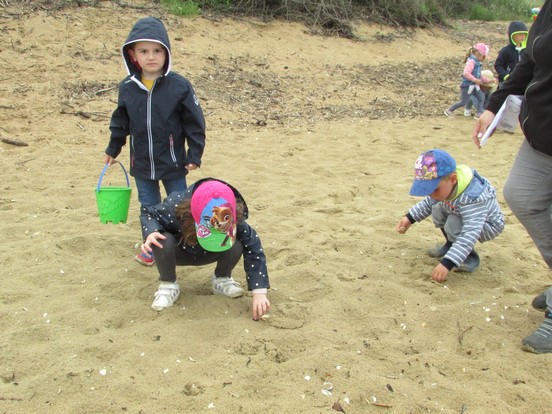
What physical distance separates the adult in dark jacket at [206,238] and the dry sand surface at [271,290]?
0.12m

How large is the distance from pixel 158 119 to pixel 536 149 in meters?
2.22

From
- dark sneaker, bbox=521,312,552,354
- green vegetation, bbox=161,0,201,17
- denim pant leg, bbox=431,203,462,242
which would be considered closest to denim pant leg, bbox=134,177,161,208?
denim pant leg, bbox=431,203,462,242

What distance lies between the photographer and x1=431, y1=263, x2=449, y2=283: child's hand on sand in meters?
3.44

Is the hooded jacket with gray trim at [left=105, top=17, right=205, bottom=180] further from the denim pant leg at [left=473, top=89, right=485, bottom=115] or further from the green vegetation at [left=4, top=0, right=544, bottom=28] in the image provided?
the green vegetation at [left=4, top=0, right=544, bottom=28]

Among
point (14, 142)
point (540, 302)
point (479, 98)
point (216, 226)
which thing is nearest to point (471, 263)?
point (540, 302)

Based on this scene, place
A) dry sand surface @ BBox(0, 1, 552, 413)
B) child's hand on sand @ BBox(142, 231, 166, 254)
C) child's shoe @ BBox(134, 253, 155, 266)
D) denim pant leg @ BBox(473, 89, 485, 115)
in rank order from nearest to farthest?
dry sand surface @ BBox(0, 1, 552, 413), child's hand on sand @ BBox(142, 231, 166, 254), child's shoe @ BBox(134, 253, 155, 266), denim pant leg @ BBox(473, 89, 485, 115)

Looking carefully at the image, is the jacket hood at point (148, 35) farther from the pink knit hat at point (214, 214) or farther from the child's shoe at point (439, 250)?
the child's shoe at point (439, 250)

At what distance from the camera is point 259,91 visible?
353 inches

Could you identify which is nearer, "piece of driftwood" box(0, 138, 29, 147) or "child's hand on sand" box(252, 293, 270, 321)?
"child's hand on sand" box(252, 293, 270, 321)

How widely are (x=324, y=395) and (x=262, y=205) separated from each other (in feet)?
8.05

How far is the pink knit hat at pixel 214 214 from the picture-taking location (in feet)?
8.82

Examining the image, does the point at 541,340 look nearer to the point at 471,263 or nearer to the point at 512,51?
the point at 471,263

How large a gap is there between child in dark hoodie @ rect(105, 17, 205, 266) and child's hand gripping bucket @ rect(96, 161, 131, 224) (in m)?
0.17

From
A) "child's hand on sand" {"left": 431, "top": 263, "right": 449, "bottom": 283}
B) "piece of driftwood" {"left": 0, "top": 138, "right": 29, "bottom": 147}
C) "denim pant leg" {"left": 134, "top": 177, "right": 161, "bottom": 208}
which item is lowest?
"piece of driftwood" {"left": 0, "top": 138, "right": 29, "bottom": 147}
